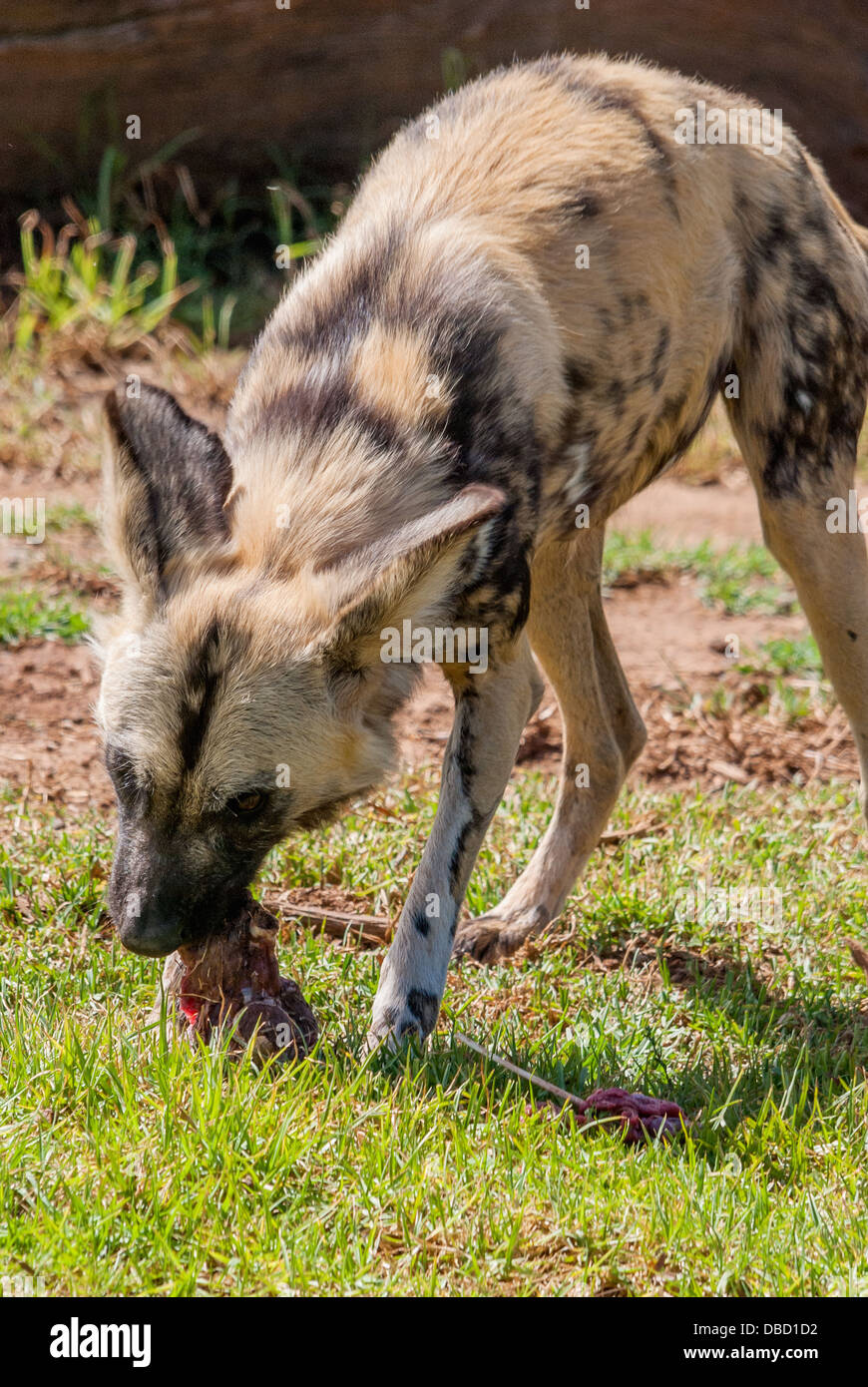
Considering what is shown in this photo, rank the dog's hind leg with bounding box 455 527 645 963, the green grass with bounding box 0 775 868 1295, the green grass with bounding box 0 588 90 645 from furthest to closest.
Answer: the green grass with bounding box 0 588 90 645 < the dog's hind leg with bounding box 455 527 645 963 < the green grass with bounding box 0 775 868 1295

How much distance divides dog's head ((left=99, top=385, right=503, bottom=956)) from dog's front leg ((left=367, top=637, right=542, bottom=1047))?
1.25ft

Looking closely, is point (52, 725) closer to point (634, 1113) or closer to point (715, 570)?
point (634, 1113)

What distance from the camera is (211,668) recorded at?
9.22ft

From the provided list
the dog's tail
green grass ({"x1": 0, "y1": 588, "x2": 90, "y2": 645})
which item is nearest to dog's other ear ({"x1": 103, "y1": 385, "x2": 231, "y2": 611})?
the dog's tail

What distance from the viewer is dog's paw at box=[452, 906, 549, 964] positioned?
3787mm

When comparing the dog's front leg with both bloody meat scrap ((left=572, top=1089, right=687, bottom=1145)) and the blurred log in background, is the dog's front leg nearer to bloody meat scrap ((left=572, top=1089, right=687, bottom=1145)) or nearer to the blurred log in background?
bloody meat scrap ((left=572, top=1089, right=687, bottom=1145))

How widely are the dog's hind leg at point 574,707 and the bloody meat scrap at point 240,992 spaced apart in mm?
935

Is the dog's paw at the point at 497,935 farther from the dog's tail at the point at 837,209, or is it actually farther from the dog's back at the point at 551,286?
the dog's tail at the point at 837,209

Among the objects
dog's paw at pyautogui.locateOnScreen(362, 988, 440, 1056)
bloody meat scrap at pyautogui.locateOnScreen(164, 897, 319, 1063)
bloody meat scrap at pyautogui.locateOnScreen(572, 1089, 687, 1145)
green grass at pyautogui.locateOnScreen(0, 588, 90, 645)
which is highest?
green grass at pyautogui.locateOnScreen(0, 588, 90, 645)

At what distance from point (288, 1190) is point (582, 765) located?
5.82 ft

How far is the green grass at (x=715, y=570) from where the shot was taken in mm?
6031

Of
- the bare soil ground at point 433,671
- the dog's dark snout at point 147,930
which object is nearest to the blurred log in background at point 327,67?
the bare soil ground at point 433,671

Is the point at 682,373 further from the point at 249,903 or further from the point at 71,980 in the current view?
the point at 71,980
